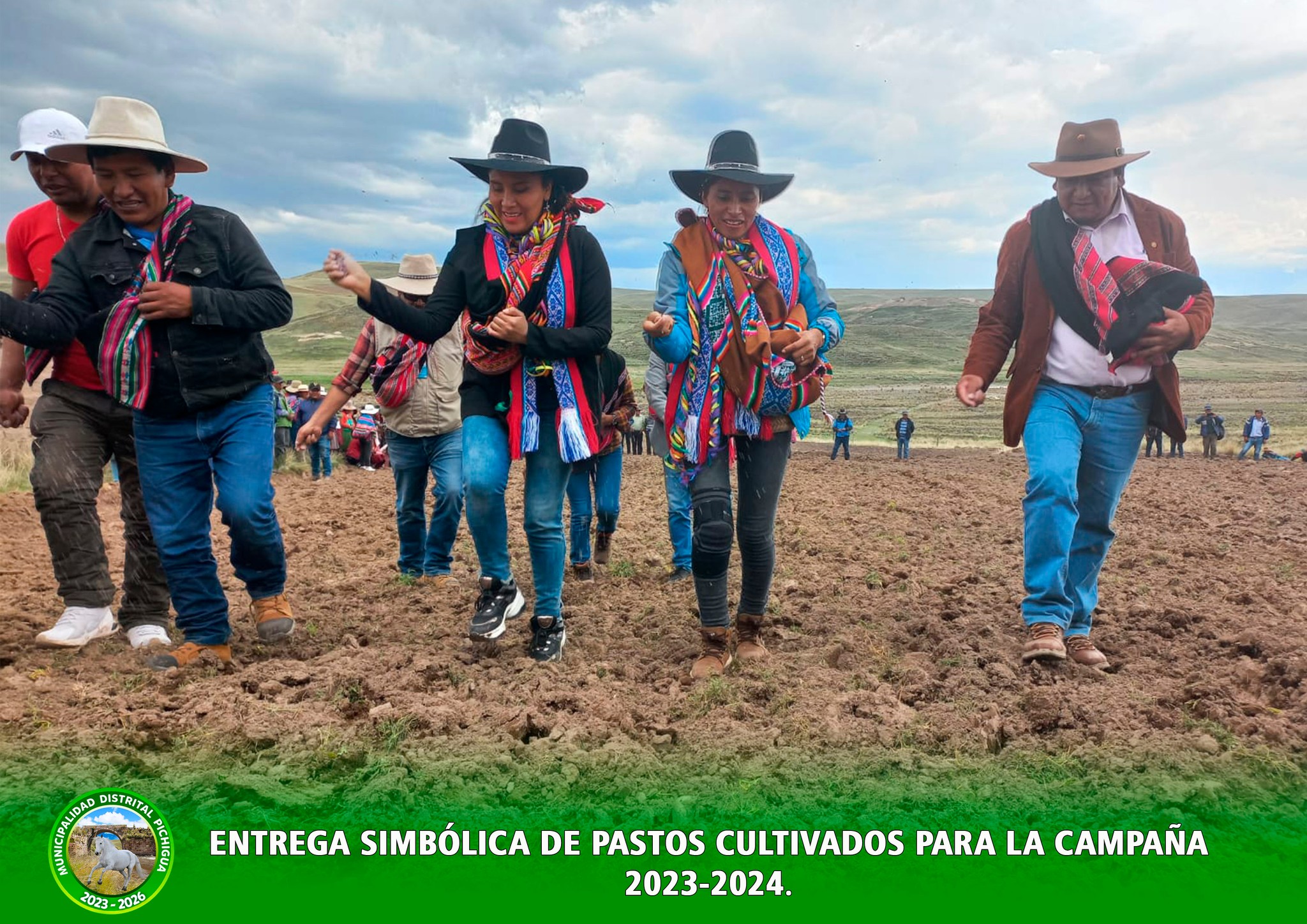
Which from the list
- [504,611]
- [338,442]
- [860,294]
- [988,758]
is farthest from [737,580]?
[860,294]

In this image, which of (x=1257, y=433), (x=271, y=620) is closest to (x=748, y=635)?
(x=271, y=620)

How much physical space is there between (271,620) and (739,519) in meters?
2.04

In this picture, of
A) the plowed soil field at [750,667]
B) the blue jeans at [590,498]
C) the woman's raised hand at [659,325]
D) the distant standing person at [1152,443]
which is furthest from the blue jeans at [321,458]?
the distant standing person at [1152,443]

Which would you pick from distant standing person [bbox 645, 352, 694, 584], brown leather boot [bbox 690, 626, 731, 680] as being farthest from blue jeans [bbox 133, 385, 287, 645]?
distant standing person [bbox 645, 352, 694, 584]

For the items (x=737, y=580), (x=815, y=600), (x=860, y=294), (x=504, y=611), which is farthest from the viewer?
(x=860, y=294)

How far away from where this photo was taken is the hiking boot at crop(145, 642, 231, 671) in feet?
12.1

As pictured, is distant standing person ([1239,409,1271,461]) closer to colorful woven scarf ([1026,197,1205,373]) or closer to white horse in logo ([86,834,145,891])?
colorful woven scarf ([1026,197,1205,373])

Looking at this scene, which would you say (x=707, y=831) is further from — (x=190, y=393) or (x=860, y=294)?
(x=860, y=294)

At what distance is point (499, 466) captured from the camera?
13.0 feet

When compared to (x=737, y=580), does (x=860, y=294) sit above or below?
above

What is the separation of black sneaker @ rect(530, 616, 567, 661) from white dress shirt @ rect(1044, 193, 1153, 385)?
2406mm

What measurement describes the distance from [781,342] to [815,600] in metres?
1.92

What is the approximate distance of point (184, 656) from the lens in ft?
12.4

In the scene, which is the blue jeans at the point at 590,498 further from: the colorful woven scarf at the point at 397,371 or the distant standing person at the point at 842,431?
the distant standing person at the point at 842,431
